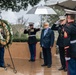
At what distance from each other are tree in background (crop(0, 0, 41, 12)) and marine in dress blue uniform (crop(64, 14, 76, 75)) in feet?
38.7

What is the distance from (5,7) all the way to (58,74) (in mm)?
9059

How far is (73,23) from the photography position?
7363 mm

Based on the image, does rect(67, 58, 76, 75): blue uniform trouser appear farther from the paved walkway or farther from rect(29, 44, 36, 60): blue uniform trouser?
rect(29, 44, 36, 60): blue uniform trouser

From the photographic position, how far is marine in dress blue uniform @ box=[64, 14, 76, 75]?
7281mm

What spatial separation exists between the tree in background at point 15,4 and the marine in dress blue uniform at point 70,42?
11.8 meters

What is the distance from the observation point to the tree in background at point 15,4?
1891cm

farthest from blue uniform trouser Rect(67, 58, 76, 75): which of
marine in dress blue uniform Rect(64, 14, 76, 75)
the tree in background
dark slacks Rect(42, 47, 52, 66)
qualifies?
the tree in background

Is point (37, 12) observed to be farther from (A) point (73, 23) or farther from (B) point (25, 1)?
(B) point (25, 1)

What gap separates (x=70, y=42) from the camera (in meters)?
7.43

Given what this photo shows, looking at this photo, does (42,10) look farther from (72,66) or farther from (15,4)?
(15,4)

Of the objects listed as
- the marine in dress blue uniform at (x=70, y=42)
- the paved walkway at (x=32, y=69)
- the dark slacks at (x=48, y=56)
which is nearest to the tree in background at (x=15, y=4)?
the paved walkway at (x=32, y=69)

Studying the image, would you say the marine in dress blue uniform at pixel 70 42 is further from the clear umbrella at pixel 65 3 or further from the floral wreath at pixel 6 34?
the floral wreath at pixel 6 34

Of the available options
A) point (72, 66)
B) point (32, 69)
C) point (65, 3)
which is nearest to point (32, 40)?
point (32, 69)

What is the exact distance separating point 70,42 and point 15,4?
1207 cm
